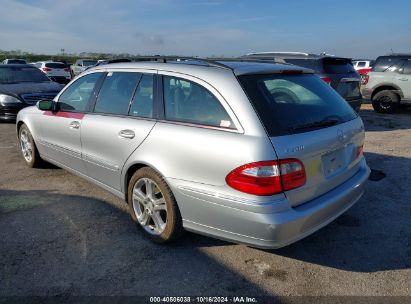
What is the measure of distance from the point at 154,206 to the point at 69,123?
5.76 ft

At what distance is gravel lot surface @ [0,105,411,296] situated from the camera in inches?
116

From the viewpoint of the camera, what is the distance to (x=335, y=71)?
856 centimetres

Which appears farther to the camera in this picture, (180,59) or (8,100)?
(8,100)

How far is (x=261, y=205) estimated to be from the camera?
2.74 metres

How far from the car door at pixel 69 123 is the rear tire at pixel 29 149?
0.53 meters

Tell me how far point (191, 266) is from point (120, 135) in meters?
1.42

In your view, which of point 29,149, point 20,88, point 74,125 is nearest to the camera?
point 74,125

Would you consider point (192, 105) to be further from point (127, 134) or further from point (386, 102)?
point (386, 102)

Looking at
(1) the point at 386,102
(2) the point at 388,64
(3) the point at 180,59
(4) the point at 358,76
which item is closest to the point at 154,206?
(3) the point at 180,59

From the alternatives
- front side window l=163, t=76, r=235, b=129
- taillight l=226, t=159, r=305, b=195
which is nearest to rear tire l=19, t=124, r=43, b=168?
front side window l=163, t=76, r=235, b=129

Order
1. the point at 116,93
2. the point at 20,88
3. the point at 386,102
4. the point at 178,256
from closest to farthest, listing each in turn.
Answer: the point at 178,256
the point at 116,93
the point at 20,88
the point at 386,102

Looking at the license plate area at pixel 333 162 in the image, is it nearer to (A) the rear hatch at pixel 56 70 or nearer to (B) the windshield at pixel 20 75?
(B) the windshield at pixel 20 75

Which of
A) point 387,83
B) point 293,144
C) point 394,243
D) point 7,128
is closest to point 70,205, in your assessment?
point 293,144

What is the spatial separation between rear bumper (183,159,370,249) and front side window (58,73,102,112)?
6.87 feet
